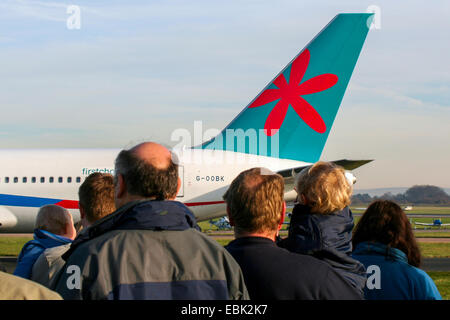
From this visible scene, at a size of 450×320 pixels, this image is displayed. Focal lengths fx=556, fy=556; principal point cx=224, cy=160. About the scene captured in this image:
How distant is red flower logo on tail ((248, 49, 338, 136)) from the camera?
19.1 meters

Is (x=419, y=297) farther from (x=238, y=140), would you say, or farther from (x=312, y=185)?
(x=238, y=140)

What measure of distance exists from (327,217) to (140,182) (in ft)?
5.13

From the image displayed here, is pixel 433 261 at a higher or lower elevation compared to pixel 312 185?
lower

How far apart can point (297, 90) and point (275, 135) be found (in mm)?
1722

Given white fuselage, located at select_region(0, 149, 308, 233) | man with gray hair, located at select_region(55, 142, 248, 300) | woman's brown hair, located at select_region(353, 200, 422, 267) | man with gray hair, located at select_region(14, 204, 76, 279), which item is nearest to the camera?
man with gray hair, located at select_region(55, 142, 248, 300)

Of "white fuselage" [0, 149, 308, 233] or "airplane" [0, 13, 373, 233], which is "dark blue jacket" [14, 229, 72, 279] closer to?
"airplane" [0, 13, 373, 233]

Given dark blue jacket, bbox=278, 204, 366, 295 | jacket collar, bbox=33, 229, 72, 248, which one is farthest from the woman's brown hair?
jacket collar, bbox=33, 229, 72, 248

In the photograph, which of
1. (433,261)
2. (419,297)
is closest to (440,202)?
(433,261)

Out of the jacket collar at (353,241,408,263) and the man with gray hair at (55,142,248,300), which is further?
the jacket collar at (353,241,408,263)

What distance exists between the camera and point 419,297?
403 cm

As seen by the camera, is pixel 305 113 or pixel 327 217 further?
pixel 305 113

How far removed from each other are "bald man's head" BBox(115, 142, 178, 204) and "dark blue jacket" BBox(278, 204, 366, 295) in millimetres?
1149

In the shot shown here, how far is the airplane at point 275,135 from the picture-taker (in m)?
19.1
